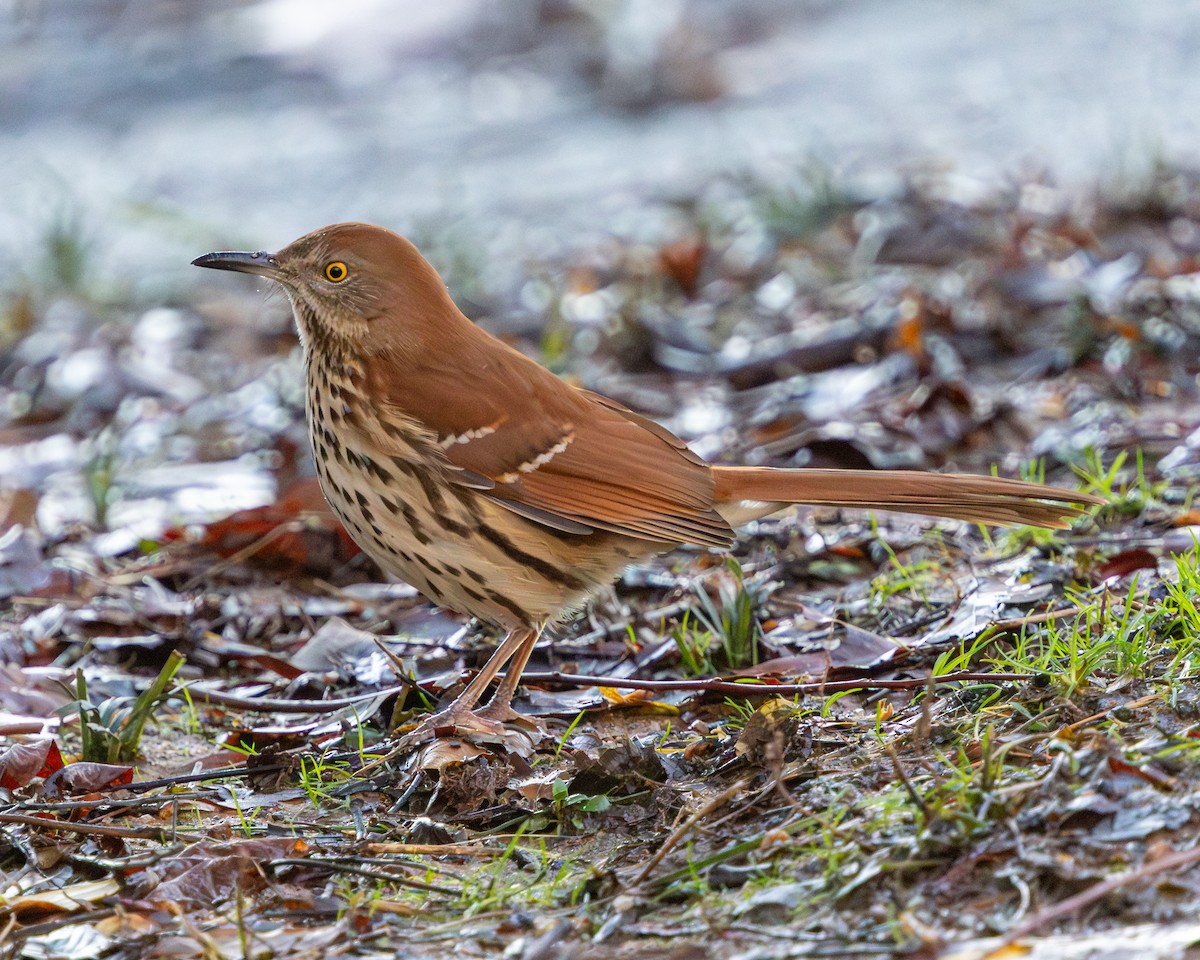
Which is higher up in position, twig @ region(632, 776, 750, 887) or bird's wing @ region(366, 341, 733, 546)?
bird's wing @ region(366, 341, 733, 546)

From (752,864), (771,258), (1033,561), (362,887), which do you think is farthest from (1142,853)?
(771,258)

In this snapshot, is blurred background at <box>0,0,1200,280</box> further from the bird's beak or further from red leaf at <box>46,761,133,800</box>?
red leaf at <box>46,761,133,800</box>

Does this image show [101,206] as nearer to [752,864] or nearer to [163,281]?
[163,281]

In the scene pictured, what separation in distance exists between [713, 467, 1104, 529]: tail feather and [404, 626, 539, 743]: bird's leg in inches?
25.8

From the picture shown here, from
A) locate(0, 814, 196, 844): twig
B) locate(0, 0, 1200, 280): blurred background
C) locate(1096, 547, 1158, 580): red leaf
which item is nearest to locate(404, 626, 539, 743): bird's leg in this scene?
locate(0, 814, 196, 844): twig

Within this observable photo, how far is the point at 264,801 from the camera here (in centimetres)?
331

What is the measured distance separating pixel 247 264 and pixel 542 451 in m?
0.94

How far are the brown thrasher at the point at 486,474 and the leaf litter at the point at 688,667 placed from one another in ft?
0.76

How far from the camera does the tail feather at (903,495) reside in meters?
3.77

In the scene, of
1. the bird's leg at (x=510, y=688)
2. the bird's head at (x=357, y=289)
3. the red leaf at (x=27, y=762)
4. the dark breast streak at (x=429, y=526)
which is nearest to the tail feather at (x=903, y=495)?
the dark breast streak at (x=429, y=526)

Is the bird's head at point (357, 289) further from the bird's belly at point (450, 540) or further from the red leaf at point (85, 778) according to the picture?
the red leaf at point (85, 778)

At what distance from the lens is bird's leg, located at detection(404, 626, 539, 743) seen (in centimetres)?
340

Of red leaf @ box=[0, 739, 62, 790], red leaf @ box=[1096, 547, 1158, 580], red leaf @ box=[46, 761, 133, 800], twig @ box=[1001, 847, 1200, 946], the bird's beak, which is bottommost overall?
red leaf @ box=[1096, 547, 1158, 580]

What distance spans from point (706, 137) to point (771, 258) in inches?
138
